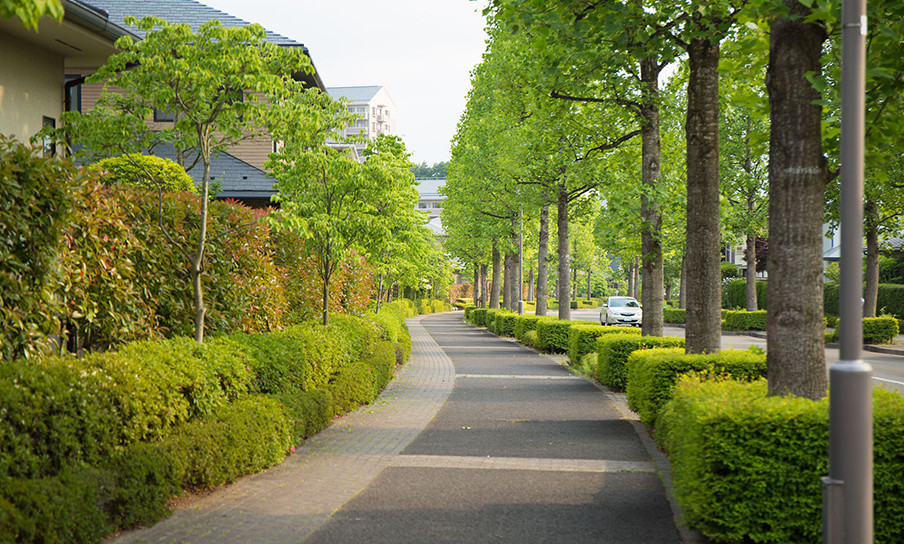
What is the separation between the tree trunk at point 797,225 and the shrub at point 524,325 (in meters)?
20.6

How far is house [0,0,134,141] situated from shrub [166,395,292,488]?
20.3 ft

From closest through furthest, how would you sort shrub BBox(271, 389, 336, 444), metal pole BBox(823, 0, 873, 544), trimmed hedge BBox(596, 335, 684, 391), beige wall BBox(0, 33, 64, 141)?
metal pole BBox(823, 0, 873, 544), shrub BBox(271, 389, 336, 444), beige wall BBox(0, 33, 64, 141), trimmed hedge BBox(596, 335, 684, 391)

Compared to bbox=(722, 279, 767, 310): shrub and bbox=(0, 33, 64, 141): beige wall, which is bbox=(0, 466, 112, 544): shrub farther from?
bbox=(722, 279, 767, 310): shrub

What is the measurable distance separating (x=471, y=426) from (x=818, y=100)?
641 centimetres

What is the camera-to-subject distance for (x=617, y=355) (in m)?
14.0

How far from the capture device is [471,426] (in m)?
10.7

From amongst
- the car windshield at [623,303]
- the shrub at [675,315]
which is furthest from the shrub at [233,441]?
the shrub at [675,315]

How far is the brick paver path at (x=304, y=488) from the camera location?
5668mm

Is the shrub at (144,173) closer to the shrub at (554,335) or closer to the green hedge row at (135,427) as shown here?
the green hedge row at (135,427)

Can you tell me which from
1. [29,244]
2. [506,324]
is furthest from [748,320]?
[29,244]

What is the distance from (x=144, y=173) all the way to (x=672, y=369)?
22.2 feet

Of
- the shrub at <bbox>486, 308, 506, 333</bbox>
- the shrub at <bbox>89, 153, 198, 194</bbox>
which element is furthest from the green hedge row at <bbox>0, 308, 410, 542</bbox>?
the shrub at <bbox>486, 308, 506, 333</bbox>

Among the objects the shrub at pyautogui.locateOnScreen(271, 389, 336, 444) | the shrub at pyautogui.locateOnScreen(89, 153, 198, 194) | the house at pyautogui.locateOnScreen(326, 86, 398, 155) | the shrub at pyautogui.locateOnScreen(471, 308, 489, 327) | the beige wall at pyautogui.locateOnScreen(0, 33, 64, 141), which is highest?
the house at pyautogui.locateOnScreen(326, 86, 398, 155)

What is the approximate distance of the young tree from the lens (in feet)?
26.9
